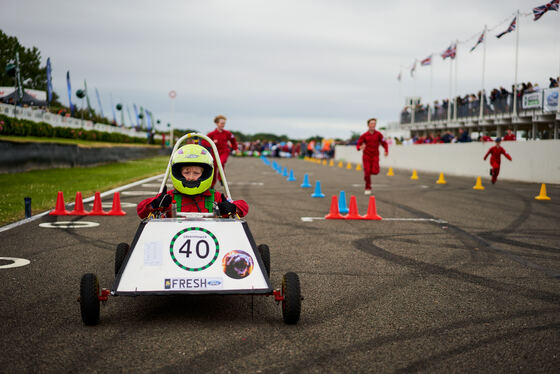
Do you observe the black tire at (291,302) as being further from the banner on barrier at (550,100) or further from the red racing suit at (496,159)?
the banner on barrier at (550,100)

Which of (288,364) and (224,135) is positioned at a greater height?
(224,135)

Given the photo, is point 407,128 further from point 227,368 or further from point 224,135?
point 227,368

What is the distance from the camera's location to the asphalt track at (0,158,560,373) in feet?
11.2

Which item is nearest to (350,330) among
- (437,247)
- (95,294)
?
(95,294)

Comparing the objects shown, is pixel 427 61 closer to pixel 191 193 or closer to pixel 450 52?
pixel 450 52

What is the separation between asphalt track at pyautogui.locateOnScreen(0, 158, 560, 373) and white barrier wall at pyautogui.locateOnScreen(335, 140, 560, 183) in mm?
13218

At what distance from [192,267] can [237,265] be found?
321mm

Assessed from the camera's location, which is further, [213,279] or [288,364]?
[213,279]

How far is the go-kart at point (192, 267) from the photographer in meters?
4.07

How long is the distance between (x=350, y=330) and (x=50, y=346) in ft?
6.32

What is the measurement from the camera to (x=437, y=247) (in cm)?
748

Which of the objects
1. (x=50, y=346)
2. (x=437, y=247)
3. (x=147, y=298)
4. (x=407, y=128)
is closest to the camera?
(x=50, y=346)

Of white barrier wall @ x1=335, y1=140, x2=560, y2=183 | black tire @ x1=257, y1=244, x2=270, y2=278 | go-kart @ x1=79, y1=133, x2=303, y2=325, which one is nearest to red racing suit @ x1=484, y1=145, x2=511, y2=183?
white barrier wall @ x1=335, y1=140, x2=560, y2=183

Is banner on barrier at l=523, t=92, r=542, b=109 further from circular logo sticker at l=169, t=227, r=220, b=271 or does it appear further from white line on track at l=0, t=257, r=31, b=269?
circular logo sticker at l=169, t=227, r=220, b=271
